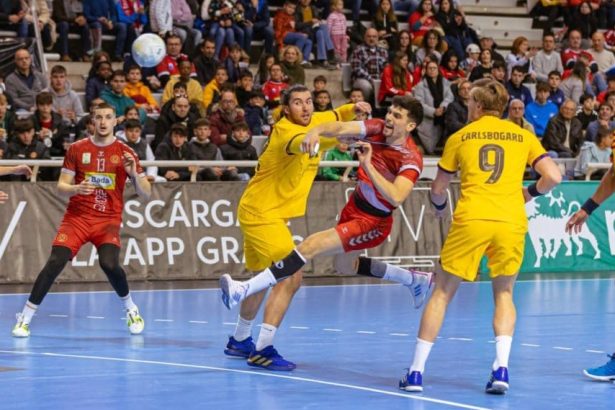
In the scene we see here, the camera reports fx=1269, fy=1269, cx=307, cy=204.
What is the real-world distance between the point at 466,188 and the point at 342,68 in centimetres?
1493

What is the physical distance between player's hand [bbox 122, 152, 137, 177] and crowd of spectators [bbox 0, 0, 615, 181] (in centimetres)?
537

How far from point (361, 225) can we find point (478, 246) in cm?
164

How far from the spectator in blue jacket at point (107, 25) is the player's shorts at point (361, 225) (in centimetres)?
1216

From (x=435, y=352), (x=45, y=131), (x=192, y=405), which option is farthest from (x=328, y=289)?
(x=192, y=405)

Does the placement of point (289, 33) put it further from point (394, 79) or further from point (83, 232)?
point (83, 232)

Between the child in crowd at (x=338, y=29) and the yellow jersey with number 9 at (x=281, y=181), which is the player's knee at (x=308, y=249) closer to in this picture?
the yellow jersey with number 9 at (x=281, y=181)

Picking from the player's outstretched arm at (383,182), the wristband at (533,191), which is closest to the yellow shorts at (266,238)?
the player's outstretched arm at (383,182)

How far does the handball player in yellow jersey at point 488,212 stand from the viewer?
8758 millimetres

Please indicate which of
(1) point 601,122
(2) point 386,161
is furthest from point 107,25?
(2) point 386,161

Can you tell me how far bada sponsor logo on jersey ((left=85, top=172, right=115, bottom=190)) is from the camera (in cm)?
1224

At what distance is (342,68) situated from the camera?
931 inches

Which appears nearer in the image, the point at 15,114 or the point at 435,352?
the point at 435,352

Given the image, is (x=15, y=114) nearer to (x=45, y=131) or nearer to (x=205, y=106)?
(x=45, y=131)

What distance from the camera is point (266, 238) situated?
1018 cm
